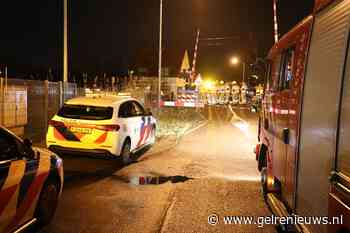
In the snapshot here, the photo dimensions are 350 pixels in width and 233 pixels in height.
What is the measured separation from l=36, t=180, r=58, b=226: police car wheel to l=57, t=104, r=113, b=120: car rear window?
381 cm

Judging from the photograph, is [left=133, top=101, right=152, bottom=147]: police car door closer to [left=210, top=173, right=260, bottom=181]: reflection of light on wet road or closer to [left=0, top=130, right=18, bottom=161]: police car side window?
[left=210, top=173, right=260, bottom=181]: reflection of light on wet road

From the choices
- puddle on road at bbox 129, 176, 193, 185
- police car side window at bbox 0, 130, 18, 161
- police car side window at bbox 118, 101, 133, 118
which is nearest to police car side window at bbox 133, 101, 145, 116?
police car side window at bbox 118, 101, 133, 118

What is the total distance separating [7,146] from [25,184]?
0.50m

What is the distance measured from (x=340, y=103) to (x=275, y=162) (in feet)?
9.08

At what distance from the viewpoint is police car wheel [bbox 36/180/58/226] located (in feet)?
16.8

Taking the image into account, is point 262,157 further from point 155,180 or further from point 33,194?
point 33,194

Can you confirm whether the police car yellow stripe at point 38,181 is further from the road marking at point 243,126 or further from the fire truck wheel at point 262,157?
the road marking at point 243,126

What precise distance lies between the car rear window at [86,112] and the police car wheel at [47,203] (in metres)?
3.81

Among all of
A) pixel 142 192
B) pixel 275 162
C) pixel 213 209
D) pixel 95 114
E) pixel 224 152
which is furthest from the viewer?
pixel 224 152

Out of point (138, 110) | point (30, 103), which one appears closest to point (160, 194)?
point (138, 110)

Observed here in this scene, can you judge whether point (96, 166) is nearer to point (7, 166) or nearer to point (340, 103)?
point (7, 166)

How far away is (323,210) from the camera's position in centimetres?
334

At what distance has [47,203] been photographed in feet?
17.5

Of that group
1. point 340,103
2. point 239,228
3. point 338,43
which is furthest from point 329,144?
point 239,228
